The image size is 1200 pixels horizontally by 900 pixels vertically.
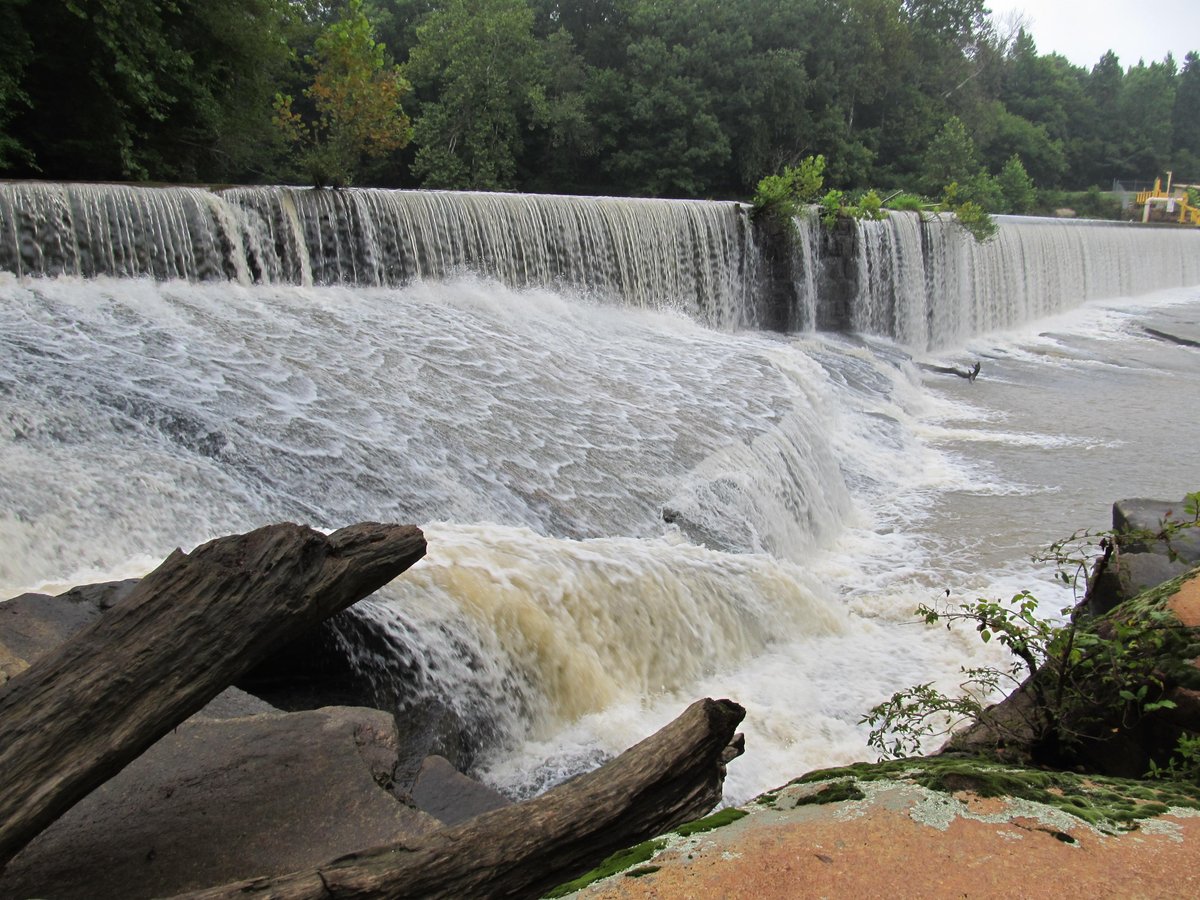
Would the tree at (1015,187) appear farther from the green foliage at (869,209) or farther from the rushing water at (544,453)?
the rushing water at (544,453)

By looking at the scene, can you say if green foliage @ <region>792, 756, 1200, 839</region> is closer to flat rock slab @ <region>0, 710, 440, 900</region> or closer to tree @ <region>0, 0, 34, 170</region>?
flat rock slab @ <region>0, 710, 440, 900</region>

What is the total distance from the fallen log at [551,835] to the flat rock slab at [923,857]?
0.21 m

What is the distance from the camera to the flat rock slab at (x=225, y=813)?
97.7 inches

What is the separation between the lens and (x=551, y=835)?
2279mm

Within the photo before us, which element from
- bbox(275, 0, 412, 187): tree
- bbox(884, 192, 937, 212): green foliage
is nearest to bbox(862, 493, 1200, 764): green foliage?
bbox(884, 192, 937, 212): green foliage

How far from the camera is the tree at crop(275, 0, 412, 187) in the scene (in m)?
22.3

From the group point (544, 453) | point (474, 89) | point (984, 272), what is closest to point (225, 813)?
point (544, 453)

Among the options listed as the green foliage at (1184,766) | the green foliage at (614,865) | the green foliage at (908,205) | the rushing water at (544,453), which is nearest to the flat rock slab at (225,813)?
the green foliage at (614,865)

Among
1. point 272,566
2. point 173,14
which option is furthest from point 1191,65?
point 272,566

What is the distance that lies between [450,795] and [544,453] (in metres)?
4.06

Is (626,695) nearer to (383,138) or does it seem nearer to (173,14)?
(173,14)

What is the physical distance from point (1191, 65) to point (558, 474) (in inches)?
2781

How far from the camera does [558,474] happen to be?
22.8 feet

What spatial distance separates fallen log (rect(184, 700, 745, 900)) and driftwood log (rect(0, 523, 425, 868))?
0.43 m
